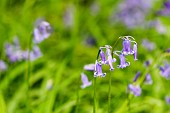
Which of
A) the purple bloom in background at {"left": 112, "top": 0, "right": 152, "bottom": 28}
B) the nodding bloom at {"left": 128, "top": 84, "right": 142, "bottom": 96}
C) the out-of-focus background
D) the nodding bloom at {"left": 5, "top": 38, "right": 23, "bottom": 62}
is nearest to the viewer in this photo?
the nodding bloom at {"left": 128, "top": 84, "right": 142, "bottom": 96}

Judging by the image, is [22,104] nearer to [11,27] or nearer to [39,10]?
[11,27]

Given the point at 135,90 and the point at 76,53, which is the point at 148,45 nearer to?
the point at 76,53

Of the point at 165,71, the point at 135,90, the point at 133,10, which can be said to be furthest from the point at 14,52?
the point at 133,10

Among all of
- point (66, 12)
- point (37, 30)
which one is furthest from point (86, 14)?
point (37, 30)

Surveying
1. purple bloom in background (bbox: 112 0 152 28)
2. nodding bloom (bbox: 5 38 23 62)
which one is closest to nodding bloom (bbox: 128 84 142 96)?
nodding bloom (bbox: 5 38 23 62)

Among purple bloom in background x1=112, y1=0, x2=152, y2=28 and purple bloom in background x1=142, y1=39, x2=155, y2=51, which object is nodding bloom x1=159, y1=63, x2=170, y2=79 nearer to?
purple bloom in background x1=142, y1=39, x2=155, y2=51

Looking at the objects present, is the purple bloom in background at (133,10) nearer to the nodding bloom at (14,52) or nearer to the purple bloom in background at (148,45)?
the purple bloom in background at (148,45)

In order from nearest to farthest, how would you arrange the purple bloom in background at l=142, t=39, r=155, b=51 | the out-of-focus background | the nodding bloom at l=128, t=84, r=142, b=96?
the nodding bloom at l=128, t=84, r=142, b=96, the out-of-focus background, the purple bloom in background at l=142, t=39, r=155, b=51

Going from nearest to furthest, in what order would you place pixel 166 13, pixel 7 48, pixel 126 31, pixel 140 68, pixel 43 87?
pixel 7 48 < pixel 43 87 < pixel 140 68 < pixel 166 13 < pixel 126 31

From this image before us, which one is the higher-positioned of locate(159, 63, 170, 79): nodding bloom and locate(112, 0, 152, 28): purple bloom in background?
locate(112, 0, 152, 28): purple bloom in background
